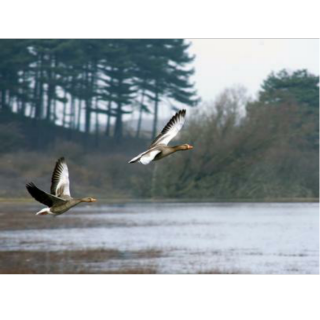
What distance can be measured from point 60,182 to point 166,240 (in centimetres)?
1914

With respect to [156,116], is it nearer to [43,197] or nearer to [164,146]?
[43,197]

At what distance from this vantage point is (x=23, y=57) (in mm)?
42688

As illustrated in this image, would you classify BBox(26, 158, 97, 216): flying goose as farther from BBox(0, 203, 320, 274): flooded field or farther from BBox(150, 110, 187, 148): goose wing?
BBox(0, 203, 320, 274): flooded field

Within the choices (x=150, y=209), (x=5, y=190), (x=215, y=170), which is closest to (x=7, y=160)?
(x=5, y=190)

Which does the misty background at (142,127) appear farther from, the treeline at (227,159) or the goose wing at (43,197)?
the goose wing at (43,197)

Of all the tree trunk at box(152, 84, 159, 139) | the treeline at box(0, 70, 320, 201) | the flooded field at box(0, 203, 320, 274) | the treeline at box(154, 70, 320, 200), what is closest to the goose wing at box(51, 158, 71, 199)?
the flooded field at box(0, 203, 320, 274)

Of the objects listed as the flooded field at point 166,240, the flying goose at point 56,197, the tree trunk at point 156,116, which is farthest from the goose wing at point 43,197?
the tree trunk at point 156,116

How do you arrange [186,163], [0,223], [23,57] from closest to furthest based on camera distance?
[0,223] → [186,163] → [23,57]

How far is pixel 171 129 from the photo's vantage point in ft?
24.6

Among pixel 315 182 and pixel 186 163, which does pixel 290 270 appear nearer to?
pixel 315 182

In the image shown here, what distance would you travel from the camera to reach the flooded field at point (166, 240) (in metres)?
21.9

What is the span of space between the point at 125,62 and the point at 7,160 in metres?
12.6

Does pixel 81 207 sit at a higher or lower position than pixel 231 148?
lower

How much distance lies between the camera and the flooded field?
2186 cm
